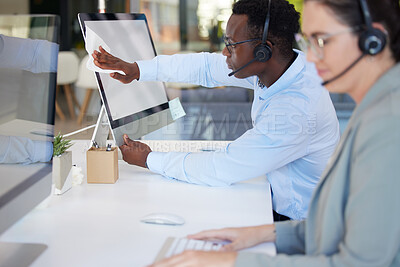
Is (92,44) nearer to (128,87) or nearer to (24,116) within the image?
(128,87)

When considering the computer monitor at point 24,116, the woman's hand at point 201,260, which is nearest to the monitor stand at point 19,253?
the computer monitor at point 24,116

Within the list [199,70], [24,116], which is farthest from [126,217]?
[199,70]

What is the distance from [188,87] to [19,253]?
315cm

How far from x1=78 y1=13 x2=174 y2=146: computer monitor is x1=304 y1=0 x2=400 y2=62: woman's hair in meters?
0.93

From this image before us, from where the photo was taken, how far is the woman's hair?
2.83 ft

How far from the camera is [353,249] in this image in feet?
2.55

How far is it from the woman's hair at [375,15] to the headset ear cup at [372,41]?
0.10ft

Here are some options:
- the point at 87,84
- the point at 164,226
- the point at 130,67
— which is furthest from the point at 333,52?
the point at 87,84

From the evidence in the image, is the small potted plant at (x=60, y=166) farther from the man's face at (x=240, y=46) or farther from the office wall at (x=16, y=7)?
the office wall at (x=16, y=7)

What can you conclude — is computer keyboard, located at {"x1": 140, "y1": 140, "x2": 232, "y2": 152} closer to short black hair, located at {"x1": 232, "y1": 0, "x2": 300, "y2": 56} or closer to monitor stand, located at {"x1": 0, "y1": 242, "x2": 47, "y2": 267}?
short black hair, located at {"x1": 232, "y1": 0, "x2": 300, "y2": 56}

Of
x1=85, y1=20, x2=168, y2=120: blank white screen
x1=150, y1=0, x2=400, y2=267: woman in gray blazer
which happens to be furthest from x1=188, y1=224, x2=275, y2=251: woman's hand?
x1=85, y1=20, x2=168, y2=120: blank white screen

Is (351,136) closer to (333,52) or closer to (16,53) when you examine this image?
(333,52)

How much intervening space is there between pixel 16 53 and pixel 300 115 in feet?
2.78

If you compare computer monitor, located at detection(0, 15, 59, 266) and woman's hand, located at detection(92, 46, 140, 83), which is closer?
computer monitor, located at detection(0, 15, 59, 266)
